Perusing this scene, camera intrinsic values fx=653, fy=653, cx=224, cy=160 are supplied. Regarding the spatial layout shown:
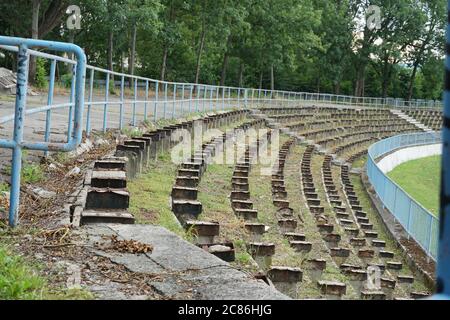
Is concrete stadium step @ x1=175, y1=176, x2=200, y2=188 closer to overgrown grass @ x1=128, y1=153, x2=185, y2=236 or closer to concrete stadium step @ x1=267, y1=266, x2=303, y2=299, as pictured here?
overgrown grass @ x1=128, y1=153, x2=185, y2=236

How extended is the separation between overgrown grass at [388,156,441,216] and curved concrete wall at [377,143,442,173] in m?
0.30

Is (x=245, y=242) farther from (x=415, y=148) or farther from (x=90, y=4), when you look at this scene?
(x=415, y=148)

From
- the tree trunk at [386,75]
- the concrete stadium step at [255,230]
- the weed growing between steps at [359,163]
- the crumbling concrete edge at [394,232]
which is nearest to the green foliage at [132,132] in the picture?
the concrete stadium step at [255,230]

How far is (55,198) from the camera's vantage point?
610 cm

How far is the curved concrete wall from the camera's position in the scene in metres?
30.8

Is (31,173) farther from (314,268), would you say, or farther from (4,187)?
(314,268)

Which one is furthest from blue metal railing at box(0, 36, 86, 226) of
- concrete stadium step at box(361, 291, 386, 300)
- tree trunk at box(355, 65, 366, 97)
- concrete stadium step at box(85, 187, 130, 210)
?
tree trunk at box(355, 65, 366, 97)

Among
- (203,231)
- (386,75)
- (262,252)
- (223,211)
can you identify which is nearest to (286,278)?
(262,252)

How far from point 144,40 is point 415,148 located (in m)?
22.4

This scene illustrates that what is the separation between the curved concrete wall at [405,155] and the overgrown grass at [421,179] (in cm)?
30

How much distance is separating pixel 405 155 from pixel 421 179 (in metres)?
6.23
